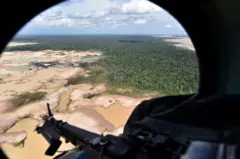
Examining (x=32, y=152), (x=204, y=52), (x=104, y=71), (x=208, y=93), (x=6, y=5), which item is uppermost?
(x=6, y=5)

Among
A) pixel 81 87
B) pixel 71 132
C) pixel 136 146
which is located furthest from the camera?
pixel 81 87

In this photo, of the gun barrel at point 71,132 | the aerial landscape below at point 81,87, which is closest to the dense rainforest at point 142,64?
the aerial landscape below at point 81,87

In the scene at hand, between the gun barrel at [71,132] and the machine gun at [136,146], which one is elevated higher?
the machine gun at [136,146]

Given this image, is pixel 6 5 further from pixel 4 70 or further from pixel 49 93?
pixel 4 70

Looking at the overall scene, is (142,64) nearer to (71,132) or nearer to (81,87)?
(81,87)

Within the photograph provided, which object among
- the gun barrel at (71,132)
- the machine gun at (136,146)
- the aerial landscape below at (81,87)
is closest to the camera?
the machine gun at (136,146)

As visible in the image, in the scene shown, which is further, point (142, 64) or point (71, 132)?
point (142, 64)

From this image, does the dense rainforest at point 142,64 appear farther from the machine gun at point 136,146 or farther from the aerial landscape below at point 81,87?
the machine gun at point 136,146

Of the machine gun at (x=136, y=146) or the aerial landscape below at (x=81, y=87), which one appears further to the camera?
the aerial landscape below at (x=81, y=87)

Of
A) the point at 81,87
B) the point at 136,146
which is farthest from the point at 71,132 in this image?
the point at 81,87

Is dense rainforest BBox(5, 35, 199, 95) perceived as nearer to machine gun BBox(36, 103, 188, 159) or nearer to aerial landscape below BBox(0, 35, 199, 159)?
aerial landscape below BBox(0, 35, 199, 159)

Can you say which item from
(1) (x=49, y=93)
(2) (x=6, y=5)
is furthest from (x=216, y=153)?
(1) (x=49, y=93)
